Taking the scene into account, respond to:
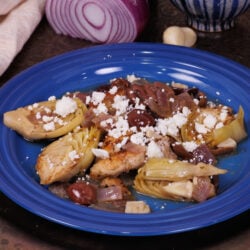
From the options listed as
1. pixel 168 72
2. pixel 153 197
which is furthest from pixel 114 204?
pixel 168 72

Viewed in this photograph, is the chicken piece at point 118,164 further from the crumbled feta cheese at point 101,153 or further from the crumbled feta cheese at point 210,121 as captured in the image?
the crumbled feta cheese at point 210,121

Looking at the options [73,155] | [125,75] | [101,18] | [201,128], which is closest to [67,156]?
[73,155]

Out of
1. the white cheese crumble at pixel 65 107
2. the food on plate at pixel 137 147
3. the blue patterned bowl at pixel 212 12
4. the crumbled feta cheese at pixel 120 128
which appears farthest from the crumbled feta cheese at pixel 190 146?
the blue patterned bowl at pixel 212 12

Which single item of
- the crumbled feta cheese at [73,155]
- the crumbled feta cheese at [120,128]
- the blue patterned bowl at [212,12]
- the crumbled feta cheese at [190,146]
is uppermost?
the crumbled feta cheese at [73,155]

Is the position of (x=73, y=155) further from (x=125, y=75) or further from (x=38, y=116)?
(x=125, y=75)

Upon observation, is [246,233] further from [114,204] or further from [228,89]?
[228,89]

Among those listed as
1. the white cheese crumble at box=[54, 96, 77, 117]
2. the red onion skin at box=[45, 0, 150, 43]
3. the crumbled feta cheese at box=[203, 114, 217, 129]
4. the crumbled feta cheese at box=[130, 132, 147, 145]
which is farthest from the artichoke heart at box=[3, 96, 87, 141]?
the red onion skin at box=[45, 0, 150, 43]
